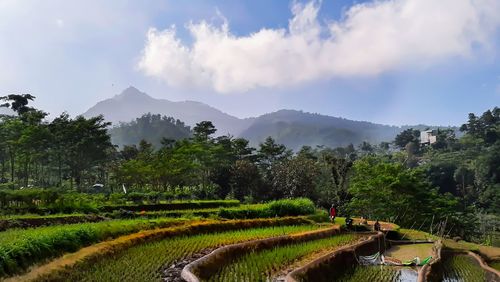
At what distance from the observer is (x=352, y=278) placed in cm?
1582

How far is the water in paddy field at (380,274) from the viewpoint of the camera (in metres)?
15.8

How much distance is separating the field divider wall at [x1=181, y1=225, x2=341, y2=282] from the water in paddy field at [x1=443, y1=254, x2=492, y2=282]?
5.68 metres

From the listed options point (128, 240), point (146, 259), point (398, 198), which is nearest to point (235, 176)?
point (398, 198)

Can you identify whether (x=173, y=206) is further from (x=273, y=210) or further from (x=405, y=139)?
(x=405, y=139)

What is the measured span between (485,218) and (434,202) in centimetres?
2127

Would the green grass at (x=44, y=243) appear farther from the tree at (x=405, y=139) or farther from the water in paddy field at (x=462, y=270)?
the tree at (x=405, y=139)

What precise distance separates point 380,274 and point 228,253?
214 inches

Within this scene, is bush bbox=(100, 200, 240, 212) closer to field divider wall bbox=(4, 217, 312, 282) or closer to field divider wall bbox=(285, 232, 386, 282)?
field divider wall bbox=(4, 217, 312, 282)

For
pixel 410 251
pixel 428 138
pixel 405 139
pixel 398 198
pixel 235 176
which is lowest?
pixel 410 251

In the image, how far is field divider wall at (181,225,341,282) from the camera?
39.9 ft

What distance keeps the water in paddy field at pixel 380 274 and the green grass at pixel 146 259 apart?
182 inches

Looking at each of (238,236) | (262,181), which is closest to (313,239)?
(238,236)

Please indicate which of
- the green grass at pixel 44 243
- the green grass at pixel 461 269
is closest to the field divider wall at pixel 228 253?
the green grass at pixel 44 243

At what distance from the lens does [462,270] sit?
65.4ft
